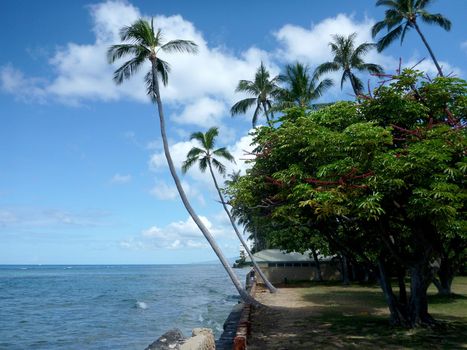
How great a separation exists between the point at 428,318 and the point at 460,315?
317cm

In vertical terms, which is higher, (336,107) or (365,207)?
(336,107)

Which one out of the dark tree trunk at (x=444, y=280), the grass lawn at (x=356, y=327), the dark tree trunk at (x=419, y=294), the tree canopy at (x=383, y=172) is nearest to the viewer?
the tree canopy at (x=383, y=172)

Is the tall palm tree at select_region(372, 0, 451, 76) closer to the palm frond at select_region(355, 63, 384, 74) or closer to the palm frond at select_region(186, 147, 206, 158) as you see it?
the palm frond at select_region(355, 63, 384, 74)

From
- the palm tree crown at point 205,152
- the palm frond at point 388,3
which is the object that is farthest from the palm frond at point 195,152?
the palm frond at point 388,3

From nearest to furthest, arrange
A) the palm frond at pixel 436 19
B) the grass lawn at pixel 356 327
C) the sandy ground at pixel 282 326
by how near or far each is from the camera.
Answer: the grass lawn at pixel 356 327
the sandy ground at pixel 282 326
the palm frond at pixel 436 19

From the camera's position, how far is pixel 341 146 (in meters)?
10.1

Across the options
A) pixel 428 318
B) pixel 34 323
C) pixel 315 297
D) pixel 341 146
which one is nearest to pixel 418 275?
pixel 428 318

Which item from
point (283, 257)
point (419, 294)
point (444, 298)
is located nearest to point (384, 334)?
point (419, 294)

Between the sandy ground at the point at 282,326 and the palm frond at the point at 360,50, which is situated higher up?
the palm frond at the point at 360,50

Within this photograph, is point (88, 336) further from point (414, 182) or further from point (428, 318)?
point (414, 182)

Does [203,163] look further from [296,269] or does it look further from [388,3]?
[388,3]

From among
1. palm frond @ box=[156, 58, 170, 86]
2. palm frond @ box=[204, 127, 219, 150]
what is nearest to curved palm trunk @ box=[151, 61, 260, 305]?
palm frond @ box=[156, 58, 170, 86]

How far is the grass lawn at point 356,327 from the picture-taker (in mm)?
10492

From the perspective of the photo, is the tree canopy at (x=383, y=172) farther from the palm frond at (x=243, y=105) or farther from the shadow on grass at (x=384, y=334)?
the palm frond at (x=243, y=105)
